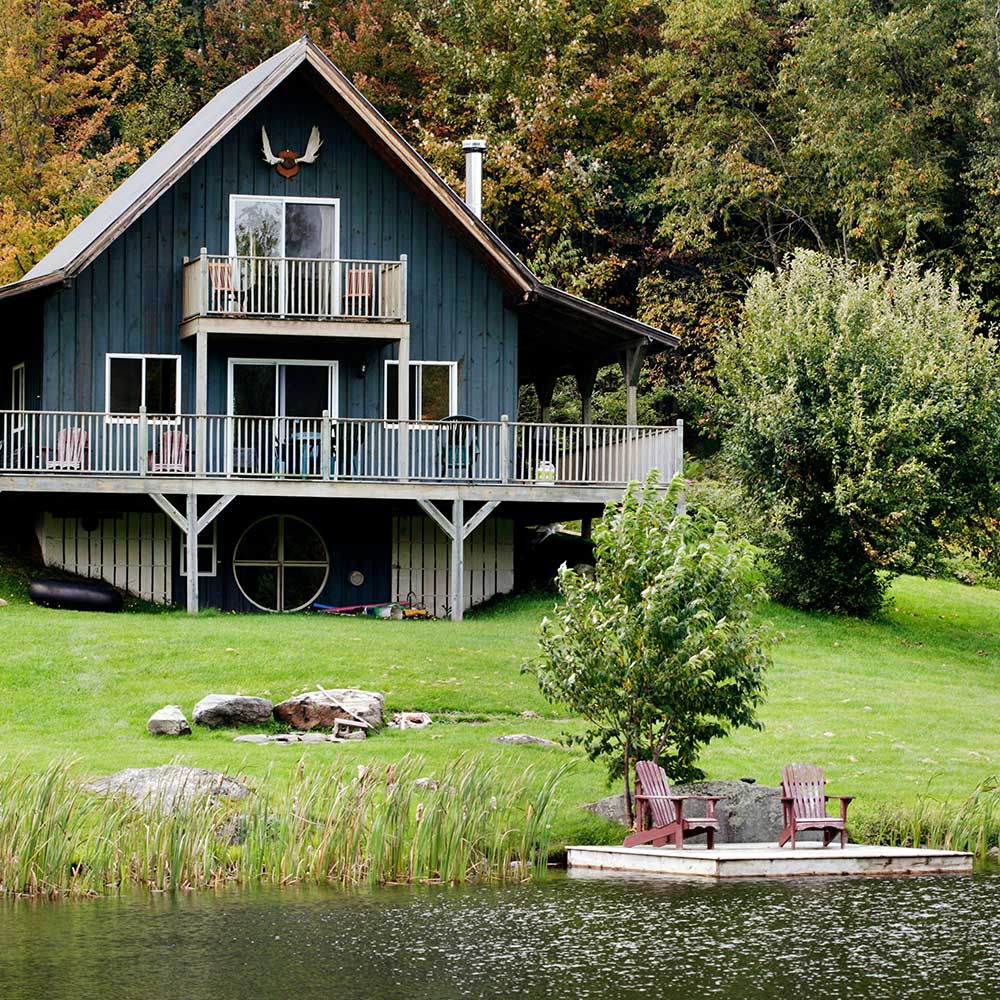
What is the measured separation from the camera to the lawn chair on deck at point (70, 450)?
30578 millimetres

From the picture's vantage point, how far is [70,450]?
30.8m

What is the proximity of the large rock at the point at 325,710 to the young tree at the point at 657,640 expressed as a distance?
9.59 feet

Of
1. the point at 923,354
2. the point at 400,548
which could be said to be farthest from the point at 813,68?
the point at 400,548

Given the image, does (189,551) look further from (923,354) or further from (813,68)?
(813,68)

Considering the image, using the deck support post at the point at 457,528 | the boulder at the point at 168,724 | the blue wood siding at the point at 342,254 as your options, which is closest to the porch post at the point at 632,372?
the blue wood siding at the point at 342,254

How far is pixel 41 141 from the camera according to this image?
49.1 meters

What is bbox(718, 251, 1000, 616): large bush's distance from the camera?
32469 mm

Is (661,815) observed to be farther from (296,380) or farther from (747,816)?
(296,380)

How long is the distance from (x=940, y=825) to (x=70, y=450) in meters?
17.1

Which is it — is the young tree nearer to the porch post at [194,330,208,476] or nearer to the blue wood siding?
the porch post at [194,330,208,476]

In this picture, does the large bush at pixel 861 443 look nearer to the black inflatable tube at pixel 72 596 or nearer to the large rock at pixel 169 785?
the black inflatable tube at pixel 72 596

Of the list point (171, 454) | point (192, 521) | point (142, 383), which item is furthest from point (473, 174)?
point (192, 521)

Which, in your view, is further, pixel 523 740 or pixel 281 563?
pixel 281 563

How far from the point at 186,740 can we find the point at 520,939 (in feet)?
24.3
